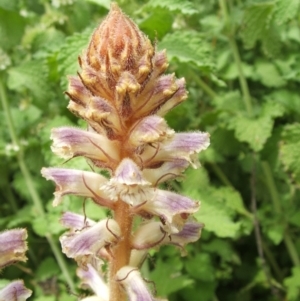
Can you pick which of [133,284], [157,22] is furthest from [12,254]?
[157,22]

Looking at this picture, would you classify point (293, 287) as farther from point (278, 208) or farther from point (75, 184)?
point (75, 184)

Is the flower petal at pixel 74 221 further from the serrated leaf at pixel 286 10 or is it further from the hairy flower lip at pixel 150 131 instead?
the serrated leaf at pixel 286 10

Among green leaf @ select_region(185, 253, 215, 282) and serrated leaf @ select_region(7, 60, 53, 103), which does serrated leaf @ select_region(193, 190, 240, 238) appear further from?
serrated leaf @ select_region(7, 60, 53, 103)

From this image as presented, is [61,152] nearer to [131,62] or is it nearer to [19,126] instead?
[131,62]

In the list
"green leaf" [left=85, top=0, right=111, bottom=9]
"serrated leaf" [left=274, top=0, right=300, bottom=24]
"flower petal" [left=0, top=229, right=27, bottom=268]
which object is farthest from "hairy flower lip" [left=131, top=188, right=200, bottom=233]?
"serrated leaf" [left=274, top=0, right=300, bottom=24]

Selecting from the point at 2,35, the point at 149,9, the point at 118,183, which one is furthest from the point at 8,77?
the point at 118,183

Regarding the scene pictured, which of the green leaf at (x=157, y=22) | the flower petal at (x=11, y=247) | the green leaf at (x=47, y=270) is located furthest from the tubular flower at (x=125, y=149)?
the green leaf at (x=47, y=270)
